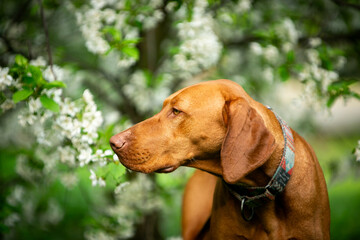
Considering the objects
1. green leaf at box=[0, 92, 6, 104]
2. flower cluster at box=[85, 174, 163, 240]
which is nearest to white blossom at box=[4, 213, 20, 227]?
flower cluster at box=[85, 174, 163, 240]

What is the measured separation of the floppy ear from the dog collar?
0.18 meters

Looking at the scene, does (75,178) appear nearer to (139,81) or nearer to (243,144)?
(139,81)

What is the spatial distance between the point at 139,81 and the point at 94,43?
1.00 meters

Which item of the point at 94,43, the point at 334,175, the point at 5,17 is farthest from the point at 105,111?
the point at 334,175

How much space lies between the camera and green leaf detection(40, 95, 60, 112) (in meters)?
2.30

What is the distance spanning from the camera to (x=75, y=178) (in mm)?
3494

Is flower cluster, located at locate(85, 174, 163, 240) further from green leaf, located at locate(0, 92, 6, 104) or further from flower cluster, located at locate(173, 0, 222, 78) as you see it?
green leaf, located at locate(0, 92, 6, 104)

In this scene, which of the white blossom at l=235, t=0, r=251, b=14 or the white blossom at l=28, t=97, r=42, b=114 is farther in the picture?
the white blossom at l=235, t=0, r=251, b=14

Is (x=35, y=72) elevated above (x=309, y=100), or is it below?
above

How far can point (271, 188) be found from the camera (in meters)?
2.00

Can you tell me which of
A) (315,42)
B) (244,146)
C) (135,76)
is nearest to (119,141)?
(244,146)

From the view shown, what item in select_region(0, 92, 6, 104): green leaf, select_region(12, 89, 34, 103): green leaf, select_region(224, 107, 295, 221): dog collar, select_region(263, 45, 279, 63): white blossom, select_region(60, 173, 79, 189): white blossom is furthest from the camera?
select_region(263, 45, 279, 63): white blossom

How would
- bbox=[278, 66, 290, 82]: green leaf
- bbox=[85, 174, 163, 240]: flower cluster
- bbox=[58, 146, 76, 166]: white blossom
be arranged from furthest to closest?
1. bbox=[85, 174, 163, 240]: flower cluster
2. bbox=[278, 66, 290, 82]: green leaf
3. bbox=[58, 146, 76, 166]: white blossom

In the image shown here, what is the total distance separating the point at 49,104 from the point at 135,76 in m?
1.87
